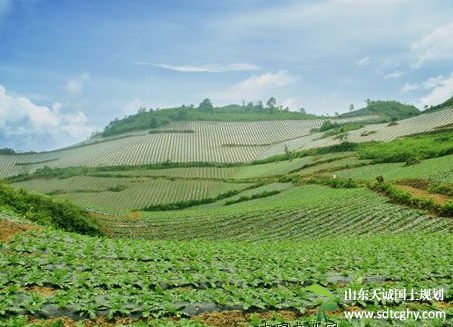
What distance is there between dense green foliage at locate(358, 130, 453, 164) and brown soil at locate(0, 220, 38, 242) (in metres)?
59.3

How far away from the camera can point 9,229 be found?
66.7 ft

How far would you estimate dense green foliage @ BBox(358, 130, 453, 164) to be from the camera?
220 feet

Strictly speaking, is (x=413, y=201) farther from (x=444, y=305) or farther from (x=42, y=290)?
(x=42, y=290)

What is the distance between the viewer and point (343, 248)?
24500mm

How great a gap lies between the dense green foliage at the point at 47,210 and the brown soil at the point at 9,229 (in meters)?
9.32

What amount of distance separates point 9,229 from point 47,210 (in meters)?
15.6

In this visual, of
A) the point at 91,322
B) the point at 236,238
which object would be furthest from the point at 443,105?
the point at 91,322

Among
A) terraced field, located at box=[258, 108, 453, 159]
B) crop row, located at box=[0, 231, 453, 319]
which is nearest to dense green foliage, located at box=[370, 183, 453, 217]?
crop row, located at box=[0, 231, 453, 319]

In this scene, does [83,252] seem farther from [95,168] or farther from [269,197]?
[95,168]

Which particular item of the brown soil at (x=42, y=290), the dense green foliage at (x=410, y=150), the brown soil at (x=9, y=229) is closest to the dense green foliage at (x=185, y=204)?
the dense green foliage at (x=410, y=150)

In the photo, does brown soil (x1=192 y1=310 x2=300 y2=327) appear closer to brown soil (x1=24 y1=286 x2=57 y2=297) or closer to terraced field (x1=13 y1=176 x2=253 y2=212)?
brown soil (x1=24 y1=286 x2=57 y2=297)

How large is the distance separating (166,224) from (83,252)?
3192cm

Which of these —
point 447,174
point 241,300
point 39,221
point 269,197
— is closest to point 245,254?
point 241,300

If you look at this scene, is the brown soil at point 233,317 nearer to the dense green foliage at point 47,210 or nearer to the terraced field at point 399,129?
the dense green foliage at point 47,210
